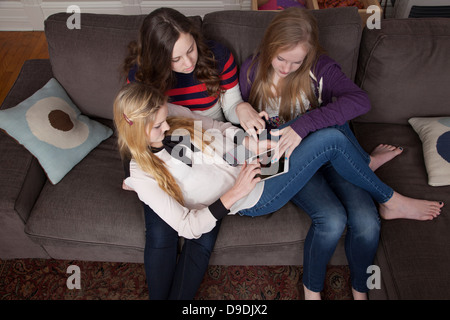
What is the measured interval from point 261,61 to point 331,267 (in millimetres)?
1017

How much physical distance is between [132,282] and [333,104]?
122cm

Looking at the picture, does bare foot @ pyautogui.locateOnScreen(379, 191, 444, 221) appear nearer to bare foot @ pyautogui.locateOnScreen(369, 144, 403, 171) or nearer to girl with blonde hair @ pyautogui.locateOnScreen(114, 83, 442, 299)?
girl with blonde hair @ pyautogui.locateOnScreen(114, 83, 442, 299)

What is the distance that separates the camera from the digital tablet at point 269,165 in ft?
4.47

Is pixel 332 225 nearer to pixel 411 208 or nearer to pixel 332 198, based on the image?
pixel 332 198

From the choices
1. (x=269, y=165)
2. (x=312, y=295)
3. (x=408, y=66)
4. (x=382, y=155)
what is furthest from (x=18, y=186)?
(x=408, y=66)

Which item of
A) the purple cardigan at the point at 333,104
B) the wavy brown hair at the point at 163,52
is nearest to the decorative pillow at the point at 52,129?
the wavy brown hair at the point at 163,52

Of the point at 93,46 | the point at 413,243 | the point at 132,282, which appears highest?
the point at 93,46

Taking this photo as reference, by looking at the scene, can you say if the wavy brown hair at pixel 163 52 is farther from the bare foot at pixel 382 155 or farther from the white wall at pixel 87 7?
the white wall at pixel 87 7

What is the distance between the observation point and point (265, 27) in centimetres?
151

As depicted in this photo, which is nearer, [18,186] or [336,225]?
[336,225]

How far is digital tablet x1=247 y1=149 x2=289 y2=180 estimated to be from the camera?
136cm

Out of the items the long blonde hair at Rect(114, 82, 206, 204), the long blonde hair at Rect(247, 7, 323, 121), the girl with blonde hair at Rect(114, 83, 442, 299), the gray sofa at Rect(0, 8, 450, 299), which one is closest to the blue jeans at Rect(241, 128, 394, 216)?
the girl with blonde hair at Rect(114, 83, 442, 299)

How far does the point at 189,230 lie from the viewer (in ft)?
4.23

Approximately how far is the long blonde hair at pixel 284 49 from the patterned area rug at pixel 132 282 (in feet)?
2.49
